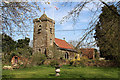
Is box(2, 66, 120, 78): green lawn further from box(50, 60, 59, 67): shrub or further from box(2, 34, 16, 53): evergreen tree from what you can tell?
box(50, 60, 59, 67): shrub

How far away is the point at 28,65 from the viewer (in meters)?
14.3

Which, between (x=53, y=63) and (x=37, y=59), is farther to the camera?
(x=53, y=63)

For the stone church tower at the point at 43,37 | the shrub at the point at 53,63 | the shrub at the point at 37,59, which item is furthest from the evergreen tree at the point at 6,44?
the shrub at the point at 53,63

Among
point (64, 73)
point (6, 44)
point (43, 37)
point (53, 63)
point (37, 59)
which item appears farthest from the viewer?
point (43, 37)

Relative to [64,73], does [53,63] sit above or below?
below

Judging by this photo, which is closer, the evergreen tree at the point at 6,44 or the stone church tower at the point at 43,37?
the evergreen tree at the point at 6,44

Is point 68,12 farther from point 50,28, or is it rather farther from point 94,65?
point 50,28

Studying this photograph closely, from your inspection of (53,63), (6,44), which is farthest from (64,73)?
(6,44)

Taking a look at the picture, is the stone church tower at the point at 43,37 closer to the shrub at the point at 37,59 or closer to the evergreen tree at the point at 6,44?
the evergreen tree at the point at 6,44

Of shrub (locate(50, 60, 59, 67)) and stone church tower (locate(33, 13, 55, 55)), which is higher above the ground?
stone church tower (locate(33, 13, 55, 55))

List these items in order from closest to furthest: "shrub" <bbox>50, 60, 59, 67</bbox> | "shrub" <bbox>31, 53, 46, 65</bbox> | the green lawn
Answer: the green lawn → "shrub" <bbox>31, 53, 46, 65</bbox> → "shrub" <bbox>50, 60, 59, 67</bbox>

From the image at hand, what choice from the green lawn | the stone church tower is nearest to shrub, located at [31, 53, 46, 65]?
the stone church tower

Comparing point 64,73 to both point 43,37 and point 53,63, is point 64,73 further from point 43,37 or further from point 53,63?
point 43,37

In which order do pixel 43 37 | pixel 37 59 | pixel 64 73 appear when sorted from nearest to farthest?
pixel 64 73, pixel 37 59, pixel 43 37
